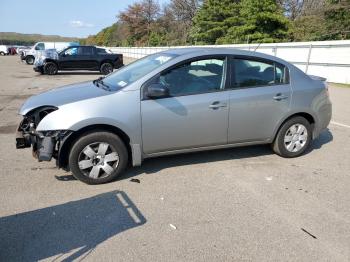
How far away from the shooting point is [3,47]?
5822 cm

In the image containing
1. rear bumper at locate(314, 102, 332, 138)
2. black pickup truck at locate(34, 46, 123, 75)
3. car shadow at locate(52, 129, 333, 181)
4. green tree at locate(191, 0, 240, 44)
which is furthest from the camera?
green tree at locate(191, 0, 240, 44)

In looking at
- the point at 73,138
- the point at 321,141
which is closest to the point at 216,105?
the point at 73,138

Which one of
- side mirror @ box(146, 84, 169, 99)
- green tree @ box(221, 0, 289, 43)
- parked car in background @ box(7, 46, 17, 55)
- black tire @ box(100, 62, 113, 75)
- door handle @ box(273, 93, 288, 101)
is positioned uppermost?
green tree @ box(221, 0, 289, 43)

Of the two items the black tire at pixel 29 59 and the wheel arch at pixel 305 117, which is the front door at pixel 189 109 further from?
the black tire at pixel 29 59

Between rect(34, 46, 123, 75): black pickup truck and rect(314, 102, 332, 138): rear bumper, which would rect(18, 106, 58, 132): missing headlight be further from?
rect(34, 46, 123, 75): black pickup truck

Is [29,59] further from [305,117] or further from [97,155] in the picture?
[305,117]

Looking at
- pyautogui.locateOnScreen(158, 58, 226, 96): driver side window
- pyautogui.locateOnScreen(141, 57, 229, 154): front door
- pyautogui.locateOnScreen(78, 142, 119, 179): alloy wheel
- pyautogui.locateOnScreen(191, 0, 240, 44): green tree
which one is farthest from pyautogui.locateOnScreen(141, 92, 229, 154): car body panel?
pyautogui.locateOnScreen(191, 0, 240, 44): green tree

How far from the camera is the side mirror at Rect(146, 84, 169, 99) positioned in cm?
452

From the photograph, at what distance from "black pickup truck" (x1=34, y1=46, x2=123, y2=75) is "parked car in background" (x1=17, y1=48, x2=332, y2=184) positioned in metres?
16.4

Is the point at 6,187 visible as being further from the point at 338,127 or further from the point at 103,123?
the point at 338,127

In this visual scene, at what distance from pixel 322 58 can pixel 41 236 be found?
16.6 meters

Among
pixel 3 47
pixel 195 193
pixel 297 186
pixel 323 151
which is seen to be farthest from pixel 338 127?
pixel 3 47

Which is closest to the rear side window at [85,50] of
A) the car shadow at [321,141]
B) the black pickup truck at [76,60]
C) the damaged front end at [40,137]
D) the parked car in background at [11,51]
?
the black pickup truck at [76,60]

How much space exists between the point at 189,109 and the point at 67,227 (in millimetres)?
2126
